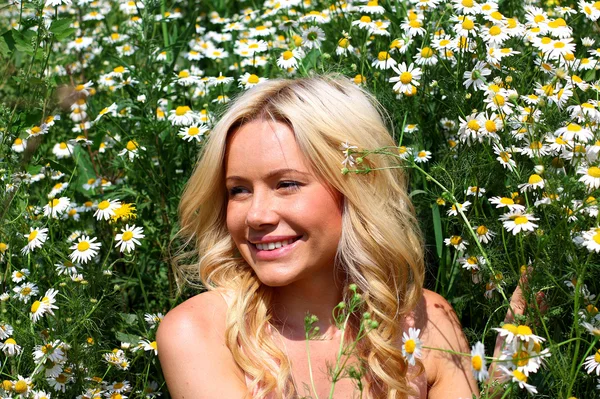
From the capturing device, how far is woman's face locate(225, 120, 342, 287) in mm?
2127

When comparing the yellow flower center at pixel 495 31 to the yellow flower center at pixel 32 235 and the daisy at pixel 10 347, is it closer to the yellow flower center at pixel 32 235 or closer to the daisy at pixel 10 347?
the yellow flower center at pixel 32 235

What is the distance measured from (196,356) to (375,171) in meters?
0.69

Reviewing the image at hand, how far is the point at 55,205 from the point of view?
2.63 metres

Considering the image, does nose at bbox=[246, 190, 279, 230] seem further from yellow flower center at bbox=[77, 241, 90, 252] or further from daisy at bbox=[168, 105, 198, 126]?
daisy at bbox=[168, 105, 198, 126]

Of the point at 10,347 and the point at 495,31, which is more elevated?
the point at 495,31

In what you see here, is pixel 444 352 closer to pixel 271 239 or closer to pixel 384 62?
pixel 271 239

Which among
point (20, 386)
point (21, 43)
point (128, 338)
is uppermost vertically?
point (21, 43)

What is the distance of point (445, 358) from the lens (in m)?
2.36

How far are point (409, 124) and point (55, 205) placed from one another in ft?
3.83

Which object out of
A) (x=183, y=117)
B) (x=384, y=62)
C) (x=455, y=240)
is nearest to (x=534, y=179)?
(x=455, y=240)

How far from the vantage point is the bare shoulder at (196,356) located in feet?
6.99

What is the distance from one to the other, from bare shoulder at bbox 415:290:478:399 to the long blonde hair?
0.08 m

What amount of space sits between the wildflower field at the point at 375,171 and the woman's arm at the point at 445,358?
65mm

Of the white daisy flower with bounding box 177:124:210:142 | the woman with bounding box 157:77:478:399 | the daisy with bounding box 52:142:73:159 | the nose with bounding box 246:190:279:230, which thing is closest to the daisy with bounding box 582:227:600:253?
the woman with bounding box 157:77:478:399
